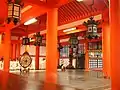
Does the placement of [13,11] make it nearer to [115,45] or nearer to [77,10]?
[115,45]

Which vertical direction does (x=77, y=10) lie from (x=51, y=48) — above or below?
above

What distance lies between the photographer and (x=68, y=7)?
9008 millimetres

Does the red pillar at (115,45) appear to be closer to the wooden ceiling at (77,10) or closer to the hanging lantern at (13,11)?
the hanging lantern at (13,11)

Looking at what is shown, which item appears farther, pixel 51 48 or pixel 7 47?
pixel 7 47

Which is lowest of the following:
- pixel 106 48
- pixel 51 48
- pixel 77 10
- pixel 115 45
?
pixel 115 45

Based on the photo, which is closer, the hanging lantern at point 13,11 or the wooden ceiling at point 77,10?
the hanging lantern at point 13,11

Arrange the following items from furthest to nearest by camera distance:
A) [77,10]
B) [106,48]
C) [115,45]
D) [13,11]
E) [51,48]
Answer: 1. [106,48]
2. [77,10]
3. [51,48]
4. [13,11]
5. [115,45]

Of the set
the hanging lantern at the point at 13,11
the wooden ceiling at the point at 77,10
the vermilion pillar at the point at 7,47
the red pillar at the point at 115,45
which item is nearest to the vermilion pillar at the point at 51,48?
the wooden ceiling at the point at 77,10

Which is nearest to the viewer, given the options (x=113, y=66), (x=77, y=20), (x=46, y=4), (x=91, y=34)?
(x=113, y=66)

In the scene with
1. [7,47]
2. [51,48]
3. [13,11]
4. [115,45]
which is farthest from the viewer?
[7,47]

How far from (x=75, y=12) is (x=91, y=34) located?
12.0ft

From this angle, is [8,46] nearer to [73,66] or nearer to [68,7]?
[68,7]

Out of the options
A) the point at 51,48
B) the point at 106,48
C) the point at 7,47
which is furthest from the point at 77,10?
the point at 7,47

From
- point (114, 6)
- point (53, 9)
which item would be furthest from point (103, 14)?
point (114, 6)
